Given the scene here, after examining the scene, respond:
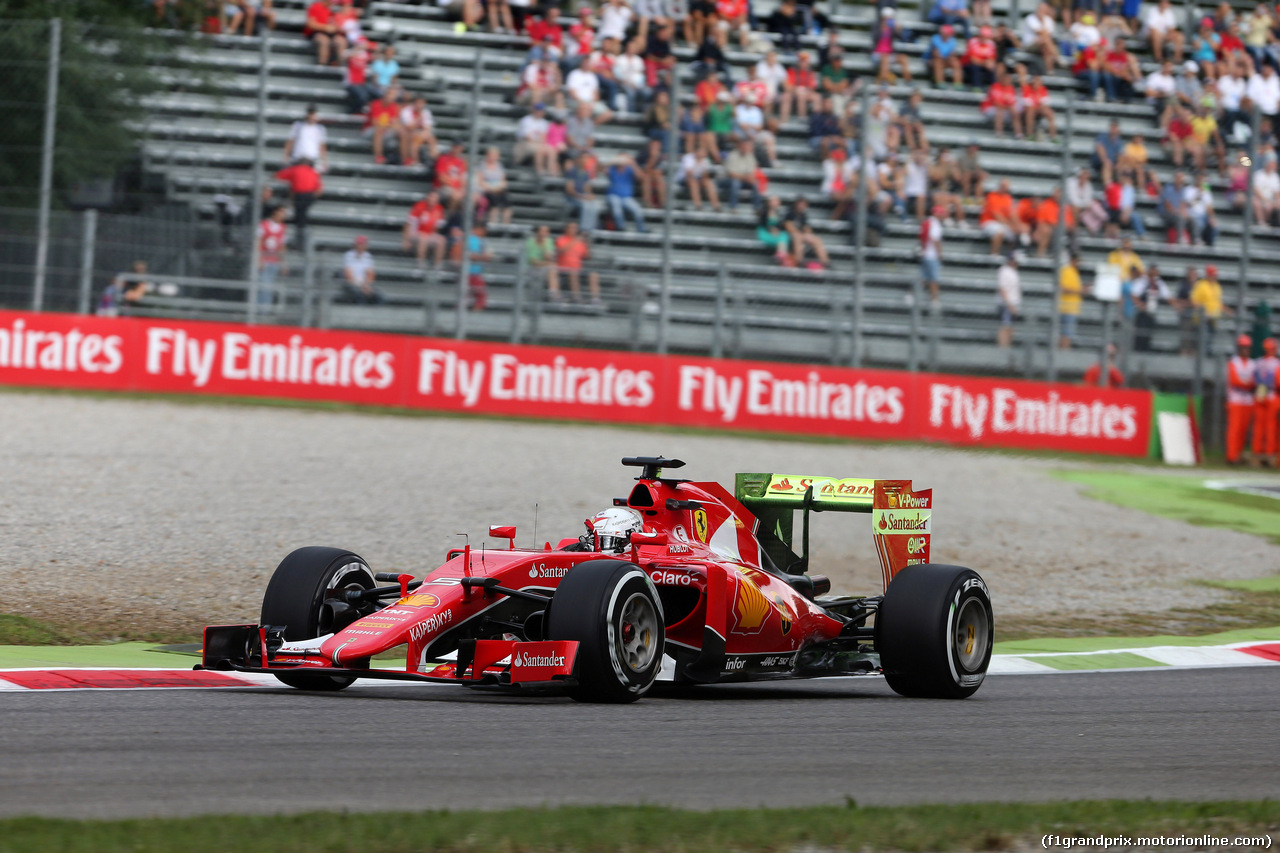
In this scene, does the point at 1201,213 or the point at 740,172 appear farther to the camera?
the point at 1201,213

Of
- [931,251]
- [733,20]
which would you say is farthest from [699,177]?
[733,20]

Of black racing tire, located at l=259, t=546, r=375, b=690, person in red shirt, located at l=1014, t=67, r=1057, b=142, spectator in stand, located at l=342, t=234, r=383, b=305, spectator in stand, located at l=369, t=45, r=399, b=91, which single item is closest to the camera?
black racing tire, located at l=259, t=546, r=375, b=690

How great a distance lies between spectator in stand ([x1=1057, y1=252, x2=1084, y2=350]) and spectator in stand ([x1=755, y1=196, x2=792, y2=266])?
13.3ft

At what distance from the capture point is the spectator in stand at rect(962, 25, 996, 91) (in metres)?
28.8

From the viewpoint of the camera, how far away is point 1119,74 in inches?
1163

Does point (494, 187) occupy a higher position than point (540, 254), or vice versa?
point (494, 187)

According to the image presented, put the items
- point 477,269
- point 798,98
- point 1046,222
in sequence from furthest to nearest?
point 798,98, point 1046,222, point 477,269

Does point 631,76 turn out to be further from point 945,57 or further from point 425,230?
point 945,57

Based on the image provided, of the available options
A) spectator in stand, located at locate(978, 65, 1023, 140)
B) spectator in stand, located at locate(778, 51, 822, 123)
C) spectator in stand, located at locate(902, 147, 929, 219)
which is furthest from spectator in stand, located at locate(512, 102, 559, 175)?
spectator in stand, located at locate(978, 65, 1023, 140)

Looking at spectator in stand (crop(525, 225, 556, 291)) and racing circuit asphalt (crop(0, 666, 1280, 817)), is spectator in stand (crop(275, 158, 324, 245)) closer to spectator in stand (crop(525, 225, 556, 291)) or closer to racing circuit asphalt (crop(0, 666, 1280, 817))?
spectator in stand (crop(525, 225, 556, 291))

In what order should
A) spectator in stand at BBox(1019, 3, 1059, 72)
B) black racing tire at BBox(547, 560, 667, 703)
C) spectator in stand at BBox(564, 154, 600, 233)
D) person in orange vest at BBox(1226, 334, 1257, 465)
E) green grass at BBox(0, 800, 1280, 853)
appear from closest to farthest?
green grass at BBox(0, 800, 1280, 853) < black racing tire at BBox(547, 560, 667, 703) < spectator in stand at BBox(564, 154, 600, 233) < person in orange vest at BBox(1226, 334, 1257, 465) < spectator in stand at BBox(1019, 3, 1059, 72)

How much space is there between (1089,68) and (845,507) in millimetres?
22555

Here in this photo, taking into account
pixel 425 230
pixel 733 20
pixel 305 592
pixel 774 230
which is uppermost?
pixel 733 20

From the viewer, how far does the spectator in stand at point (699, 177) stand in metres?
24.5
